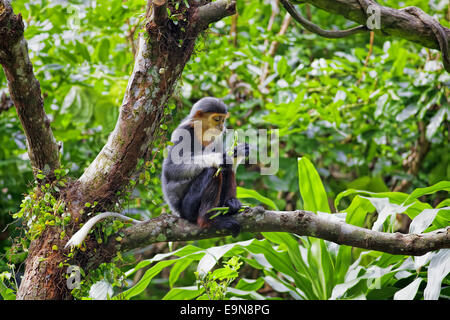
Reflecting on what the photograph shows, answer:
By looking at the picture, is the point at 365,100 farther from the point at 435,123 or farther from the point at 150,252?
the point at 150,252

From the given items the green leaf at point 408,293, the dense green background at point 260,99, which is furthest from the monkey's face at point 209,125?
the green leaf at point 408,293

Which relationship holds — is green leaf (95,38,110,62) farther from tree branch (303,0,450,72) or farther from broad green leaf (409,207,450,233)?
broad green leaf (409,207,450,233)

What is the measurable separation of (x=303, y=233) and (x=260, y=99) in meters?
2.41

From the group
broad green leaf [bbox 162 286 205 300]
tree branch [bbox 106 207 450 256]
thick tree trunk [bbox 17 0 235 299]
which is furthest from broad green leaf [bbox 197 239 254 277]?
thick tree trunk [bbox 17 0 235 299]

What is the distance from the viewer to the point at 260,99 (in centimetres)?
465

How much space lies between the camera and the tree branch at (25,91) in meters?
2.09

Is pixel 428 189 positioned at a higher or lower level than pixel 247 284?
higher

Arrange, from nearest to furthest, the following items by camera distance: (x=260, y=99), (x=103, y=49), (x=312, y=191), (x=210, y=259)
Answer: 1. (x=210, y=259)
2. (x=312, y=191)
3. (x=103, y=49)
4. (x=260, y=99)

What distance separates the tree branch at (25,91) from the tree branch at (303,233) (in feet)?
1.84

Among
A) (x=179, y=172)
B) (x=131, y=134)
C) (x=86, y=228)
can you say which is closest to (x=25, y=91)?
(x=131, y=134)

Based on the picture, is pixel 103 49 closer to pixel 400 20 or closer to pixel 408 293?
pixel 400 20

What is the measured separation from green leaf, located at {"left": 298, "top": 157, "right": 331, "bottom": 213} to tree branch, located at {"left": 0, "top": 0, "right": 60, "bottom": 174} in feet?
6.19
